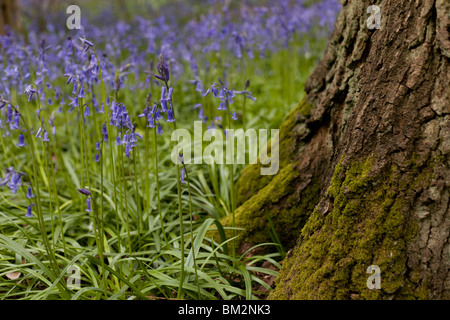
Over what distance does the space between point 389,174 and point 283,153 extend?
1.13 m

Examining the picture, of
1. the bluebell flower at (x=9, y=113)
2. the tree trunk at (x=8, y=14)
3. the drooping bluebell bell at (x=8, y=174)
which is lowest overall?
the drooping bluebell bell at (x=8, y=174)

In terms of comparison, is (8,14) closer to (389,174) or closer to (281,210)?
(281,210)

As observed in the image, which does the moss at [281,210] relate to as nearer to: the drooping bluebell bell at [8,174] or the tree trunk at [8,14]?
the drooping bluebell bell at [8,174]

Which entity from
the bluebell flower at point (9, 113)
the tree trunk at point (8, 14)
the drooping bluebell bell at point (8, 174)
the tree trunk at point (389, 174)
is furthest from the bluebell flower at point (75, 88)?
the tree trunk at point (8, 14)

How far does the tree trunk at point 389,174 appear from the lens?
1824 millimetres

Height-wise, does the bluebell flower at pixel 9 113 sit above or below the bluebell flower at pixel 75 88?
below

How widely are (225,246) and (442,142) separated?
1.38m

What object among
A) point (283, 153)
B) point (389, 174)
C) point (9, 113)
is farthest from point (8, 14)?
point (389, 174)

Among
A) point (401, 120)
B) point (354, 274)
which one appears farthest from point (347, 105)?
point (354, 274)

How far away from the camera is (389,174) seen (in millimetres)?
1971

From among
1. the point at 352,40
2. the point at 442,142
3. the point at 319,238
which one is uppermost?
the point at 352,40
